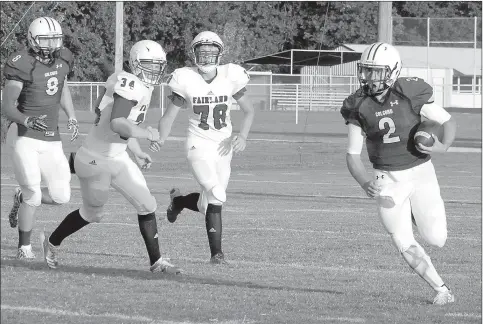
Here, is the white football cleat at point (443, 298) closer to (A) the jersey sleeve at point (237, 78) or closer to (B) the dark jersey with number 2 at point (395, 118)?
(B) the dark jersey with number 2 at point (395, 118)

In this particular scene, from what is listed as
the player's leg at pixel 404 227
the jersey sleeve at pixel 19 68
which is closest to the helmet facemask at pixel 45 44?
the jersey sleeve at pixel 19 68

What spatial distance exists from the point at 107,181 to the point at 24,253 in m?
0.90

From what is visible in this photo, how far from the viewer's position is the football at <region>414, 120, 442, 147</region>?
6.32 metres

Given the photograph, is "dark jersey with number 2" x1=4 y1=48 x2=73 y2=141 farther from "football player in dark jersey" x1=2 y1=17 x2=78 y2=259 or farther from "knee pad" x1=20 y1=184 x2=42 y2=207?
"knee pad" x1=20 y1=184 x2=42 y2=207

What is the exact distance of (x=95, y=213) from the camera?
7598mm

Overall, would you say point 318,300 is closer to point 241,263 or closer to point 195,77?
point 241,263

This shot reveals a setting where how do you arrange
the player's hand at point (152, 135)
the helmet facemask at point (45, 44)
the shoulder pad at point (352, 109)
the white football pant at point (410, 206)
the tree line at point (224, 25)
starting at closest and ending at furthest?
the white football pant at point (410, 206)
the shoulder pad at point (352, 109)
the player's hand at point (152, 135)
the helmet facemask at point (45, 44)
the tree line at point (224, 25)

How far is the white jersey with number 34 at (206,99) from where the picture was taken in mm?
8148

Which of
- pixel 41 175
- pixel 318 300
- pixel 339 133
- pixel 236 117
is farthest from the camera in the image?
pixel 236 117

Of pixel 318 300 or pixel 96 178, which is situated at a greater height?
pixel 96 178

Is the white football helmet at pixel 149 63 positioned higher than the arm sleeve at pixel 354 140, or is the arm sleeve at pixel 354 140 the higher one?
the white football helmet at pixel 149 63

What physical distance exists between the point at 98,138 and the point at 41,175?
2.39 feet

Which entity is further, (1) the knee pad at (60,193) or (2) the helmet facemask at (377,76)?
(1) the knee pad at (60,193)

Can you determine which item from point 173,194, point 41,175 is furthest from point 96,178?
point 173,194
